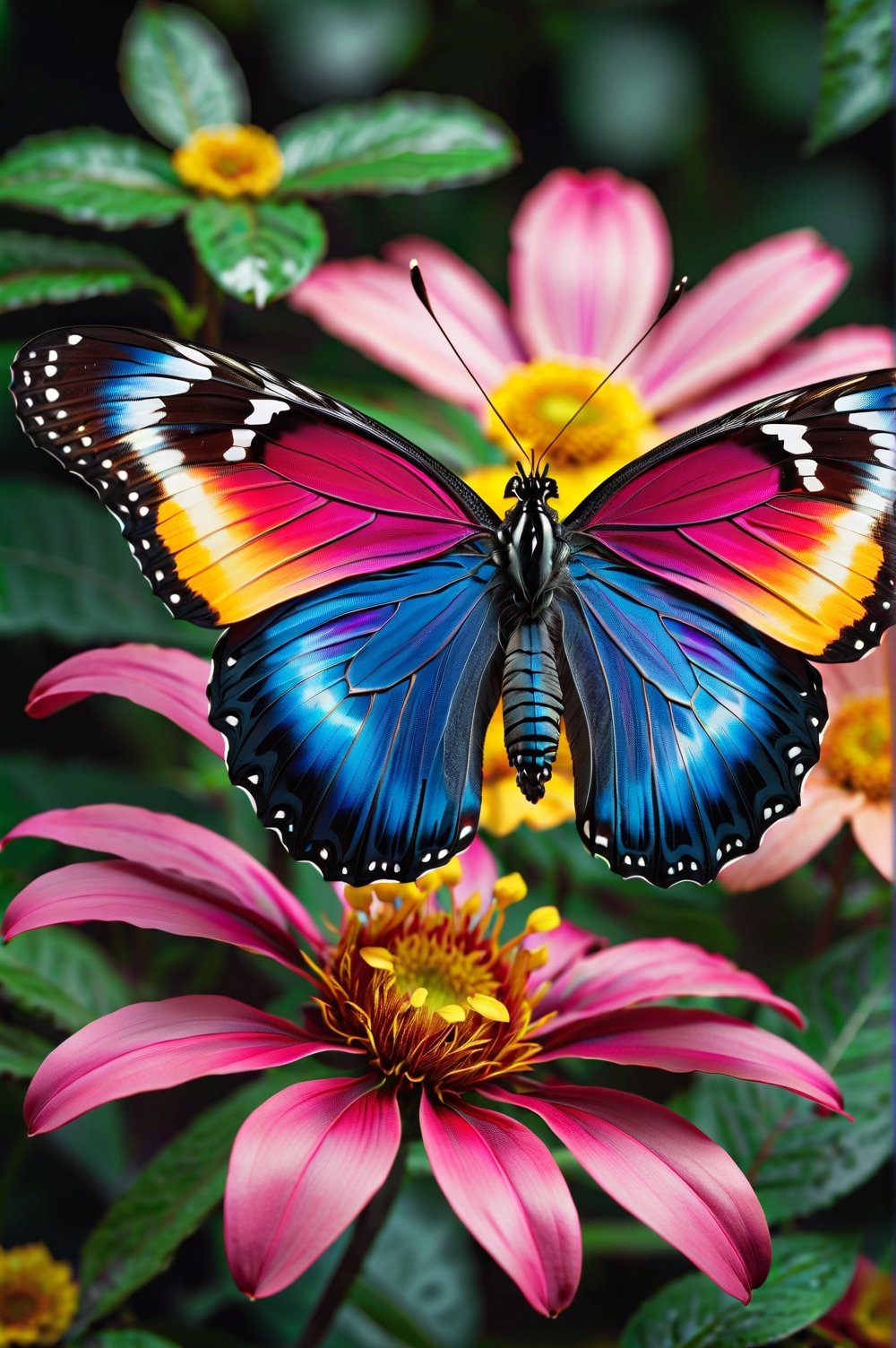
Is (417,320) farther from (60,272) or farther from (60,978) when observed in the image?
(60,978)

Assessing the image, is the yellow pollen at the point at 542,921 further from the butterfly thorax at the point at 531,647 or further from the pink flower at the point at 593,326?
the pink flower at the point at 593,326

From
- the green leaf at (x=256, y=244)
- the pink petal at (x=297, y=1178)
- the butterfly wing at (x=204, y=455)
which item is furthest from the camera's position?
the green leaf at (x=256, y=244)

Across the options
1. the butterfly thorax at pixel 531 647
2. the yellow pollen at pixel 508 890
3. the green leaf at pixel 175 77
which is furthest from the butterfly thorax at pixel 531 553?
the green leaf at pixel 175 77

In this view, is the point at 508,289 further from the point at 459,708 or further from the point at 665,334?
the point at 459,708

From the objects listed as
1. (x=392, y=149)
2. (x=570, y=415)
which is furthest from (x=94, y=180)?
(x=570, y=415)

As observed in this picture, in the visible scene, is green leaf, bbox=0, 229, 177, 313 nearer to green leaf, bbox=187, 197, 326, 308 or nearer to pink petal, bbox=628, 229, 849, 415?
green leaf, bbox=187, 197, 326, 308

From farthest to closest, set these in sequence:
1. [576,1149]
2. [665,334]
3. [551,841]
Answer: [665,334], [551,841], [576,1149]

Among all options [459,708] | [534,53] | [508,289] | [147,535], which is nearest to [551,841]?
[459,708]
